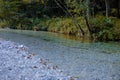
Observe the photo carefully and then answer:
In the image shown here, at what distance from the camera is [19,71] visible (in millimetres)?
8898

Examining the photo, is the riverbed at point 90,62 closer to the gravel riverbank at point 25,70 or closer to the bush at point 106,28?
the gravel riverbank at point 25,70

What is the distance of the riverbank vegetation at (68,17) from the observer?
21281 mm

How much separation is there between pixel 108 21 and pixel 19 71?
13515 mm

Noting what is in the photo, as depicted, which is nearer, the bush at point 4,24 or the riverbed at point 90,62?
the riverbed at point 90,62

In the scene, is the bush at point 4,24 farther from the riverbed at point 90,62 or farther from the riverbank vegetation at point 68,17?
the riverbed at point 90,62

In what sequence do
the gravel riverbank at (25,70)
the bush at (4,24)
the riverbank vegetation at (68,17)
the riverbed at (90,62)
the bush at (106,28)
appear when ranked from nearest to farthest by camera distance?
the gravel riverbank at (25,70), the riverbed at (90,62), the bush at (106,28), the riverbank vegetation at (68,17), the bush at (4,24)

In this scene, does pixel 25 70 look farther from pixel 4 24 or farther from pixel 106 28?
pixel 4 24

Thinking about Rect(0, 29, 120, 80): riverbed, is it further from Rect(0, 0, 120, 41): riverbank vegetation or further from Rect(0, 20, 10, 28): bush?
Rect(0, 20, 10, 28): bush

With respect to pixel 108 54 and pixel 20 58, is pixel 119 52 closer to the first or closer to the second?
pixel 108 54

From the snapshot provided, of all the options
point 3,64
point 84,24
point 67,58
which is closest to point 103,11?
point 84,24

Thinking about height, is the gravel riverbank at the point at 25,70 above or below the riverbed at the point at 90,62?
above

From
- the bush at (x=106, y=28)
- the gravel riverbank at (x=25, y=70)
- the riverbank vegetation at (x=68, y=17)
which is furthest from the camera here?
the riverbank vegetation at (x=68, y=17)

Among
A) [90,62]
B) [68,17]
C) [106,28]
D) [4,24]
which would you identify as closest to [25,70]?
[90,62]

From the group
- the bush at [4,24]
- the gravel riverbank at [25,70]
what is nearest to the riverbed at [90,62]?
the gravel riverbank at [25,70]
